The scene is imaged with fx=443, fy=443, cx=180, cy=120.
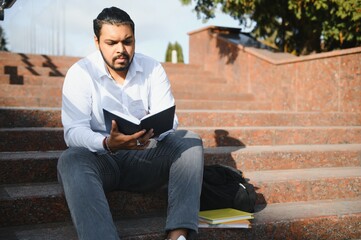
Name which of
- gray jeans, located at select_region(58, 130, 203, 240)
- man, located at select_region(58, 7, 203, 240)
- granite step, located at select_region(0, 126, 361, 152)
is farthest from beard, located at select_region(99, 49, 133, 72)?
granite step, located at select_region(0, 126, 361, 152)

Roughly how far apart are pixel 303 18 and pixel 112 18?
6045 millimetres

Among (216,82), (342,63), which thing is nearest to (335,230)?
(342,63)

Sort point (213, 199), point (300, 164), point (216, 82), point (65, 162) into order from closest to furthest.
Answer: point (65, 162) < point (213, 199) < point (300, 164) < point (216, 82)

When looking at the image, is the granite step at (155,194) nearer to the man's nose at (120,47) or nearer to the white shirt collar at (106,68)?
the white shirt collar at (106,68)

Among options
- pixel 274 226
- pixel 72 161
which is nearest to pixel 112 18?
pixel 72 161

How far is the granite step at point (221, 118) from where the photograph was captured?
13.6 ft

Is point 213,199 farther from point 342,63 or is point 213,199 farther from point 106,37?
point 342,63

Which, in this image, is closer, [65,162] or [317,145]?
[65,162]

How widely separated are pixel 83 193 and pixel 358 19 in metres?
5.58

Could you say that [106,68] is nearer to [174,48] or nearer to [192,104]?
[192,104]

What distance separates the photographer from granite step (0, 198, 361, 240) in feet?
9.18

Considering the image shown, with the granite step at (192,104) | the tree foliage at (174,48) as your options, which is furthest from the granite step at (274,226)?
the tree foliage at (174,48)

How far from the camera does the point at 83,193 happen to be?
8.07ft

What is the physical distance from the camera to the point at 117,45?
9.87ft
